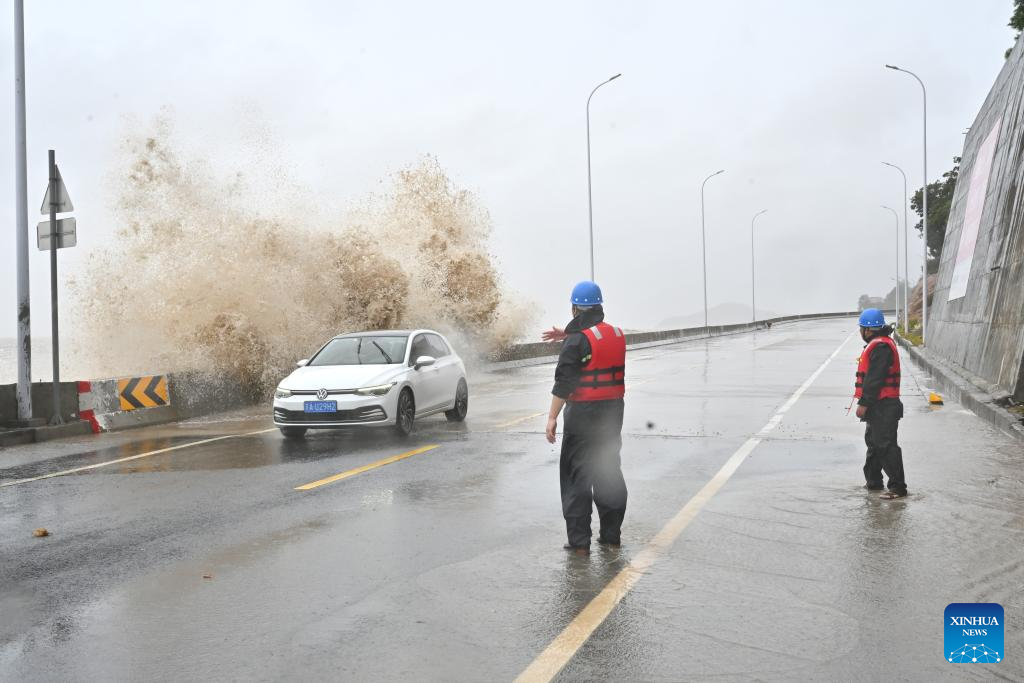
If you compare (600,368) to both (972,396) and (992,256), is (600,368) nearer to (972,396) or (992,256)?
(972,396)

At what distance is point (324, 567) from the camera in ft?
19.2

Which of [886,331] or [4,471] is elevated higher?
[886,331]

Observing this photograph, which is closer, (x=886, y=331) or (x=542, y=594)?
(x=542, y=594)

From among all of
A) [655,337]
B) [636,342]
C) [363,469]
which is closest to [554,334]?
[363,469]

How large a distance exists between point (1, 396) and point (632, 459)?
9739mm

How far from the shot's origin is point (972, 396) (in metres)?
15.2

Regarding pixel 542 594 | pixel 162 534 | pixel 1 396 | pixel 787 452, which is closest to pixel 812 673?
pixel 542 594

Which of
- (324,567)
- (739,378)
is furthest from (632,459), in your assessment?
(739,378)

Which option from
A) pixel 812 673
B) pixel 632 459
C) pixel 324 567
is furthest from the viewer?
pixel 632 459

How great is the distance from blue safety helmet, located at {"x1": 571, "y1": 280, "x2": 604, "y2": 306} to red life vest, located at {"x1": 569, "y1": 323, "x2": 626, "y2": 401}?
0.55 feet

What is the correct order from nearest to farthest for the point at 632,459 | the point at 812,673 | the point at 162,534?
the point at 812,673 < the point at 162,534 < the point at 632,459

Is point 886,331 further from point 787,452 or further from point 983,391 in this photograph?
point 983,391

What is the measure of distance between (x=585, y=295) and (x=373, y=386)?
6.36 m

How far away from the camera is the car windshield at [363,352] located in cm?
1341
